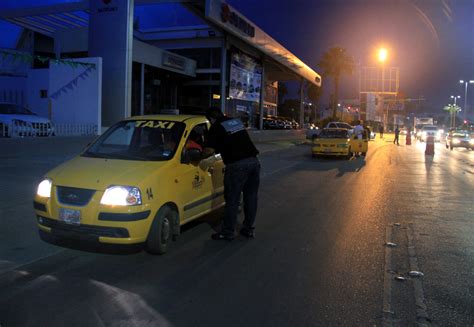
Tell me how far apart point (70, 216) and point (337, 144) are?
17.1m

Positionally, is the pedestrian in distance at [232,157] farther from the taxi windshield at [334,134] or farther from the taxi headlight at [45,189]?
the taxi windshield at [334,134]

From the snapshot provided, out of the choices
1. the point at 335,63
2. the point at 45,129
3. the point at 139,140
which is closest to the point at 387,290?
the point at 139,140

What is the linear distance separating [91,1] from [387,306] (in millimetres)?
18019

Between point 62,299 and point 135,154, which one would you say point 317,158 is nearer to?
point 135,154

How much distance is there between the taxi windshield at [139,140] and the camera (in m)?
6.38

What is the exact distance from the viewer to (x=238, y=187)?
21.3 feet

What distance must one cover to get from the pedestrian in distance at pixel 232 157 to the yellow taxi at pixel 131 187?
331 mm

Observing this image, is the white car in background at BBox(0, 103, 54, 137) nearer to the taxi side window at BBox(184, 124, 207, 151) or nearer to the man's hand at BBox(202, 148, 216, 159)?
the taxi side window at BBox(184, 124, 207, 151)

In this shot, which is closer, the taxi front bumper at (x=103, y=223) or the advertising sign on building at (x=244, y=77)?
the taxi front bumper at (x=103, y=223)

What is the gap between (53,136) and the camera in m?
15.2

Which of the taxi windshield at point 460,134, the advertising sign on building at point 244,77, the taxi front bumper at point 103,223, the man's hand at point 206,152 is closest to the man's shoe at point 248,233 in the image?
the man's hand at point 206,152

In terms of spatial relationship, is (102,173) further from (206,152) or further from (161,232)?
(206,152)

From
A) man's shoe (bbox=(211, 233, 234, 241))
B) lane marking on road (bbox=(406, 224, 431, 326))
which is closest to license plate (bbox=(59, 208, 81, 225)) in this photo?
man's shoe (bbox=(211, 233, 234, 241))

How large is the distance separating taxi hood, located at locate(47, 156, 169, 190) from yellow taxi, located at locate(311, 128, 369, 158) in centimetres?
1625
